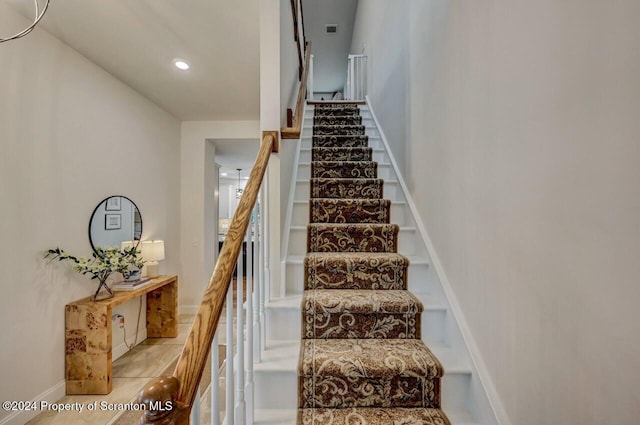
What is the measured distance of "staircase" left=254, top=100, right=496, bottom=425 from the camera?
131 centimetres

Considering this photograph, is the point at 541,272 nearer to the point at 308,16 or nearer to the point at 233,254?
the point at 233,254

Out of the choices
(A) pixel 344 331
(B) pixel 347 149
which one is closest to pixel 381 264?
(A) pixel 344 331

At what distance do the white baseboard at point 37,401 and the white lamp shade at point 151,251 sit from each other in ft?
4.17

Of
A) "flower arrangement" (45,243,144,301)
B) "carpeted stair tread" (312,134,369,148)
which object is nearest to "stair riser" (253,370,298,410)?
"flower arrangement" (45,243,144,301)

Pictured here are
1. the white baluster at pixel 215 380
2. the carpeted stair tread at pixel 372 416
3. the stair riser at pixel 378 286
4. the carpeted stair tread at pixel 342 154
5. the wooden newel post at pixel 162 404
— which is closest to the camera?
the wooden newel post at pixel 162 404

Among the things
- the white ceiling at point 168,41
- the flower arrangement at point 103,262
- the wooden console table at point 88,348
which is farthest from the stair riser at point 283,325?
the white ceiling at point 168,41

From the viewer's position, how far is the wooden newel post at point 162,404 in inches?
21.8

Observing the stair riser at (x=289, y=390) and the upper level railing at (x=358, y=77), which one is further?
the upper level railing at (x=358, y=77)

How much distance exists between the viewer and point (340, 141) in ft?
11.6

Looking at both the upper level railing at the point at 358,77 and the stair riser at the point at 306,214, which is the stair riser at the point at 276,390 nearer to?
the stair riser at the point at 306,214

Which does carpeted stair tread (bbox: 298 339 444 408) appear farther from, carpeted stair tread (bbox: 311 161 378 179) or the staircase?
carpeted stair tread (bbox: 311 161 378 179)

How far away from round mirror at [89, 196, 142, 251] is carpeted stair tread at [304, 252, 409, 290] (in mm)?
2150

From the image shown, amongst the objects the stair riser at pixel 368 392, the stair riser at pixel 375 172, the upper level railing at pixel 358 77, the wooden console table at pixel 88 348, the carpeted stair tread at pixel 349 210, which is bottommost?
the wooden console table at pixel 88 348

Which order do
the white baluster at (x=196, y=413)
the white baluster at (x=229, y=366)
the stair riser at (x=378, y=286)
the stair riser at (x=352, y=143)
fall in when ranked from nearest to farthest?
the white baluster at (x=196, y=413) → the white baluster at (x=229, y=366) → the stair riser at (x=378, y=286) → the stair riser at (x=352, y=143)
